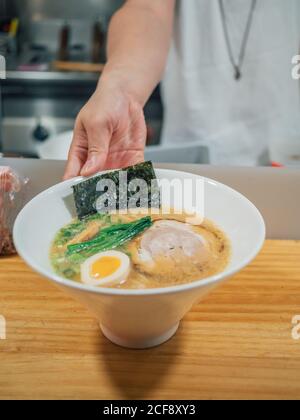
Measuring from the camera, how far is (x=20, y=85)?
2.78 metres

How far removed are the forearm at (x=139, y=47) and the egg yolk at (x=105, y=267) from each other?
0.65 metres

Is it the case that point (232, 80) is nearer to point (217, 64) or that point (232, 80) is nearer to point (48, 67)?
point (217, 64)

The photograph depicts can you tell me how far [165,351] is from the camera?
944mm

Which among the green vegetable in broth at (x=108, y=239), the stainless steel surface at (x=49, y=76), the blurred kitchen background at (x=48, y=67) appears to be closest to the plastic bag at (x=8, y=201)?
the green vegetable in broth at (x=108, y=239)

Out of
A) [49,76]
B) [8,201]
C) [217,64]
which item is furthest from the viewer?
[49,76]

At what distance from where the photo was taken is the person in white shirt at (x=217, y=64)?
1653 millimetres

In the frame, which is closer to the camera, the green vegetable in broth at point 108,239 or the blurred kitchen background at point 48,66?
the green vegetable in broth at point 108,239

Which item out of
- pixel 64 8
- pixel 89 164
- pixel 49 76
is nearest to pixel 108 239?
pixel 89 164

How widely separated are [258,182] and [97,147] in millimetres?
401

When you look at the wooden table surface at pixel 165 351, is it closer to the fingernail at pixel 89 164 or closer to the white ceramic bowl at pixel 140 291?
the white ceramic bowl at pixel 140 291

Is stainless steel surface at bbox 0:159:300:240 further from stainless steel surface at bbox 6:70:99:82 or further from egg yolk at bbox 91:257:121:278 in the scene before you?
stainless steel surface at bbox 6:70:99:82

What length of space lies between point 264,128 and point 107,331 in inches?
47.4

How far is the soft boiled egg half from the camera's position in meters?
0.84
